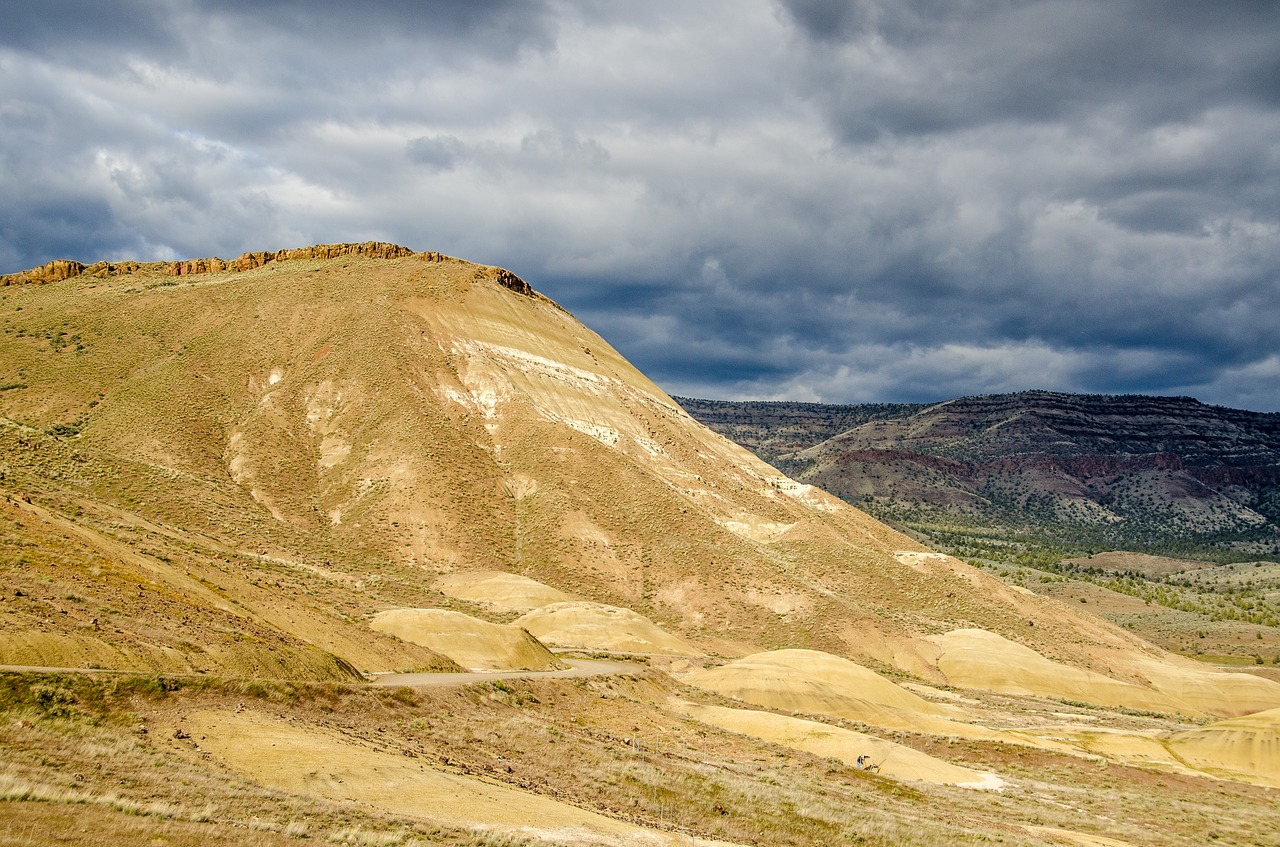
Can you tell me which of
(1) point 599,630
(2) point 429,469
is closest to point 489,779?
(1) point 599,630

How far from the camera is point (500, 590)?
2734 inches

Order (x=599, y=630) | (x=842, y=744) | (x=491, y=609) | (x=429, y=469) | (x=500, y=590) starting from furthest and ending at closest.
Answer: (x=429, y=469) → (x=500, y=590) → (x=491, y=609) → (x=599, y=630) → (x=842, y=744)

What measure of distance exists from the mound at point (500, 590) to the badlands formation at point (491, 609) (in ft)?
1.39

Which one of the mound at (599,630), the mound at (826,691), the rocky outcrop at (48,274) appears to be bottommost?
the mound at (826,691)

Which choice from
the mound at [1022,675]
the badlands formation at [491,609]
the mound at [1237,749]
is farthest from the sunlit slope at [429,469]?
the mound at [1237,749]

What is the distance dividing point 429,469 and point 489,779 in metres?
60.9

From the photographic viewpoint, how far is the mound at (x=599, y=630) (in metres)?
62.5

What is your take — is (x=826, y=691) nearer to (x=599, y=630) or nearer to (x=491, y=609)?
(x=599, y=630)

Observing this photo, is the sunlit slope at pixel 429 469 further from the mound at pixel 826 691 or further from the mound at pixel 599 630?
the mound at pixel 826 691

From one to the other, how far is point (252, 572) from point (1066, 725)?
53.7 metres

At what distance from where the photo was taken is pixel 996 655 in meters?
75.4

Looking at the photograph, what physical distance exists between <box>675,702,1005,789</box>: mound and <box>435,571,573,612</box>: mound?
24.5 meters

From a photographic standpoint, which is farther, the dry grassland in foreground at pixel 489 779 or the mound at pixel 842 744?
the mound at pixel 842 744

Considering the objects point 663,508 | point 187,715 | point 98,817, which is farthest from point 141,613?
point 663,508
